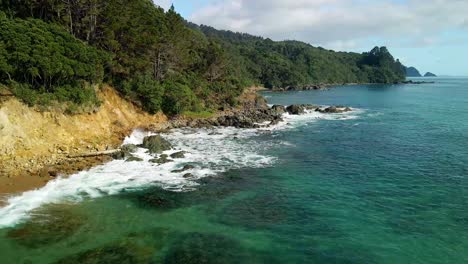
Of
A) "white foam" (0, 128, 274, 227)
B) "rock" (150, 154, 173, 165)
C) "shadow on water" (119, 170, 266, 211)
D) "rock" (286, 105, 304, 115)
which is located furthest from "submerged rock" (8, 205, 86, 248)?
"rock" (286, 105, 304, 115)

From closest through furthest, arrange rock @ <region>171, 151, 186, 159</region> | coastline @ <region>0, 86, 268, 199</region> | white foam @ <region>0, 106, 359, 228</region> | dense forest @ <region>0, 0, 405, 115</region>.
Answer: white foam @ <region>0, 106, 359, 228</region> → coastline @ <region>0, 86, 268, 199</region> → dense forest @ <region>0, 0, 405, 115</region> → rock @ <region>171, 151, 186, 159</region>

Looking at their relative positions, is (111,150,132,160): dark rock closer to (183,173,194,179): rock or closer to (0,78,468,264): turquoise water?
(183,173,194,179): rock

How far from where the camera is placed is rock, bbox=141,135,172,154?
50.4 metres

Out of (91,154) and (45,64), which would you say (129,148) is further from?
(45,64)

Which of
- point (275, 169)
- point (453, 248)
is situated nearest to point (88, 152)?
point (275, 169)

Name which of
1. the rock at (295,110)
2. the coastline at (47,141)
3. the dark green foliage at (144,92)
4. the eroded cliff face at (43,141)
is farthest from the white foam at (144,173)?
the rock at (295,110)

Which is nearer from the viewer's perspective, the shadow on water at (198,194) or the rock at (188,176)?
the shadow on water at (198,194)

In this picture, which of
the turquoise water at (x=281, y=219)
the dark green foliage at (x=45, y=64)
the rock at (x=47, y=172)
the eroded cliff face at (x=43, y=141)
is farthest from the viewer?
the dark green foliage at (x=45, y=64)

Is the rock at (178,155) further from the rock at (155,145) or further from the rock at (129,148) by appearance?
the rock at (129,148)

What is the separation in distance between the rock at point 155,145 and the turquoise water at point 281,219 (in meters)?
11.5

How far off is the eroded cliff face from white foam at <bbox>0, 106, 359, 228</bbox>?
2.02m

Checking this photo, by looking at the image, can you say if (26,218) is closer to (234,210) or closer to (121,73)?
(234,210)

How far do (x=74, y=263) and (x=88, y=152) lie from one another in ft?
78.8

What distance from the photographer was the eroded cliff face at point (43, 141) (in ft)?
127
